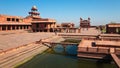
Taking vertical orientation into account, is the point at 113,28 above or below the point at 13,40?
above

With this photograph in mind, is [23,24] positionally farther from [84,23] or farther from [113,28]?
[113,28]

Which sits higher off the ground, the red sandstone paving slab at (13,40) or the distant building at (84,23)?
the distant building at (84,23)

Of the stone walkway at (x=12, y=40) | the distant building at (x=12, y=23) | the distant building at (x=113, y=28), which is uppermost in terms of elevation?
the distant building at (x=12, y=23)

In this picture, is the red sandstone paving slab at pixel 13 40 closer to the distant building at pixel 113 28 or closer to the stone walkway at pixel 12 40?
the stone walkway at pixel 12 40

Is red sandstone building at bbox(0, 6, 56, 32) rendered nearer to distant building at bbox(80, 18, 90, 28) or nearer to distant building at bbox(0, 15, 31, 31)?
distant building at bbox(0, 15, 31, 31)

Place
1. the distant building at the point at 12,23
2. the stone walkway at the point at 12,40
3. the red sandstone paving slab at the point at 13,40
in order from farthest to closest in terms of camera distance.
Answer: the distant building at the point at 12,23
the red sandstone paving slab at the point at 13,40
the stone walkway at the point at 12,40

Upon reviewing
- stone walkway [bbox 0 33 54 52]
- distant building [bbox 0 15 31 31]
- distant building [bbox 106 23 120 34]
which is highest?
distant building [bbox 0 15 31 31]

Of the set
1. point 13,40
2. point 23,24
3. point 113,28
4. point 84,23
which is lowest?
point 13,40

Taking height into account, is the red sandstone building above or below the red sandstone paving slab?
above

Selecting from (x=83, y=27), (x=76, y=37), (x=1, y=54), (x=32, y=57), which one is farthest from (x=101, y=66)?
(x=83, y=27)

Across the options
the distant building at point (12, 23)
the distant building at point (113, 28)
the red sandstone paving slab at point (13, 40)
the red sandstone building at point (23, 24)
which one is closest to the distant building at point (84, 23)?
the red sandstone building at point (23, 24)

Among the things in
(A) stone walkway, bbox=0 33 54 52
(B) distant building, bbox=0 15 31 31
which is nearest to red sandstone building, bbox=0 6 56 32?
(B) distant building, bbox=0 15 31 31

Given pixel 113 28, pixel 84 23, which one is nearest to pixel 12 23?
pixel 113 28

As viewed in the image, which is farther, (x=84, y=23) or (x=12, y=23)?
(x=84, y=23)
